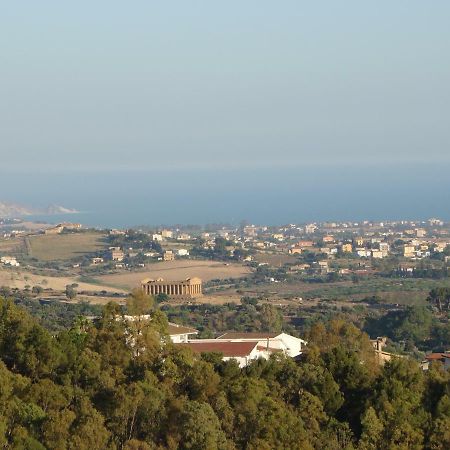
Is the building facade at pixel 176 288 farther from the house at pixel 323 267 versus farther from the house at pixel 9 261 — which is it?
the house at pixel 323 267

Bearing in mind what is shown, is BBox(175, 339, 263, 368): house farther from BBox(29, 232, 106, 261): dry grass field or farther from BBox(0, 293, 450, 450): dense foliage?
BBox(29, 232, 106, 261): dry grass field

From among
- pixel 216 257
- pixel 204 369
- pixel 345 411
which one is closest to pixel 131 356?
pixel 204 369

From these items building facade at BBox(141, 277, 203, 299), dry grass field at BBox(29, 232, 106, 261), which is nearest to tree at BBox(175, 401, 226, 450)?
building facade at BBox(141, 277, 203, 299)

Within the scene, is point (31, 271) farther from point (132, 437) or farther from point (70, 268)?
point (132, 437)

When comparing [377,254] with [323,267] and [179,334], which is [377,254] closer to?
[323,267]

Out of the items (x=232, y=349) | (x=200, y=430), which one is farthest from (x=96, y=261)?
(x=200, y=430)

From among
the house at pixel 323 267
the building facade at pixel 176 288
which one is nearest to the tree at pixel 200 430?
the building facade at pixel 176 288

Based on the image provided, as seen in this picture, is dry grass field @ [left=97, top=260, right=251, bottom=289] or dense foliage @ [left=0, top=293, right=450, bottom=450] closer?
dense foliage @ [left=0, top=293, right=450, bottom=450]
